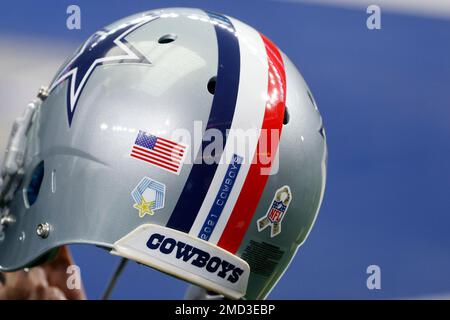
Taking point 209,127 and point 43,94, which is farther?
point 43,94

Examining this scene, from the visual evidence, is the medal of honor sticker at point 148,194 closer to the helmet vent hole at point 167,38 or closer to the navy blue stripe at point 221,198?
the navy blue stripe at point 221,198

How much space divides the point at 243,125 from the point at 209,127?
50 millimetres

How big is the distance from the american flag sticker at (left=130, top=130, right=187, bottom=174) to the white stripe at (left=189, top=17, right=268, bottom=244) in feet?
0.18

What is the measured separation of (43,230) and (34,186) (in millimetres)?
89

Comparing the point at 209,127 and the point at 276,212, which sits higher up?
the point at 209,127

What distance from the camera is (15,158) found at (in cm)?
98

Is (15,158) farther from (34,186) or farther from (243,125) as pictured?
(243,125)

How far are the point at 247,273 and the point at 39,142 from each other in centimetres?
35

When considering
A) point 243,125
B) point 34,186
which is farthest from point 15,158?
point 243,125

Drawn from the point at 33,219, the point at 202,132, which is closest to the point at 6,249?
the point at 33,219

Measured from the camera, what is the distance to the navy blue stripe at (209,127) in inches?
Result: 35.3

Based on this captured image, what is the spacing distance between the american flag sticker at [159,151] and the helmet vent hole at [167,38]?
15 centimetres

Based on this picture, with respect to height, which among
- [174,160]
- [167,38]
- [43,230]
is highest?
[167,38]

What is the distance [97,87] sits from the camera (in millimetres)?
932
